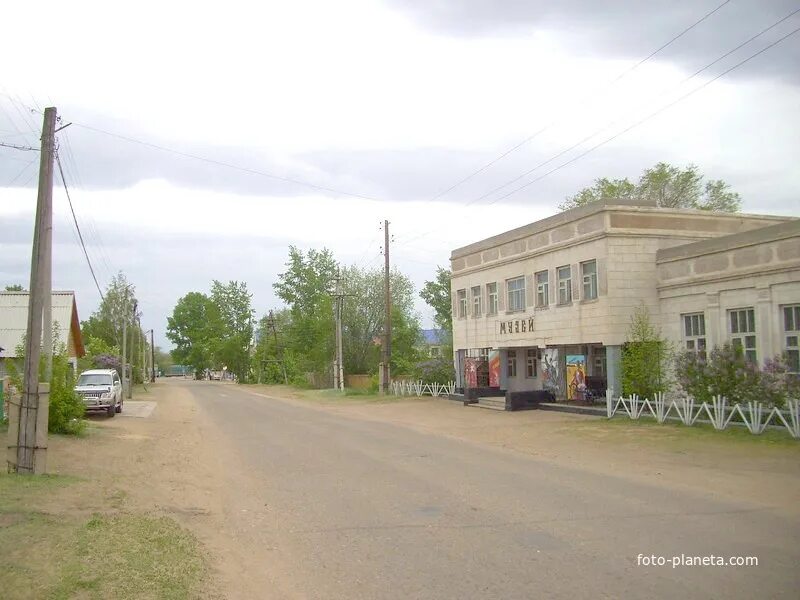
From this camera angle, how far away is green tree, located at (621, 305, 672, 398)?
24.9m

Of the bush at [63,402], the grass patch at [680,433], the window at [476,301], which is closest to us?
the grass patch at [680,433]

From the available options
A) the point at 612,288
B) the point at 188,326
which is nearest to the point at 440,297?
the point at 612,288

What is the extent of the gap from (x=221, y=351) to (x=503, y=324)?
70.8m

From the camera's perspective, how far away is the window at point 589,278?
1123 inches

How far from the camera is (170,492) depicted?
12414 mm

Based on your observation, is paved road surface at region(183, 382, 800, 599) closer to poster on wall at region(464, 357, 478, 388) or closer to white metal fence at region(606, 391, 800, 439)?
white metal fence at region(606, 391, 800, 439)

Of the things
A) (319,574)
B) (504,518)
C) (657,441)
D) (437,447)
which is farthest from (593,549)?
(657,441)

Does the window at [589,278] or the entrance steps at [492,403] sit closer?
the window at [589,278]

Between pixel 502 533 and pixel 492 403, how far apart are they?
26848 millimetres

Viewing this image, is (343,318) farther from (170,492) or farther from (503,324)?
(170,492)

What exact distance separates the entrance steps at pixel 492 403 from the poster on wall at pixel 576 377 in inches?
133

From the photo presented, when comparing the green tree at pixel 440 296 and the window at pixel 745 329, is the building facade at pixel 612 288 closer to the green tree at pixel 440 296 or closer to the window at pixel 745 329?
the window at pixel 745 329

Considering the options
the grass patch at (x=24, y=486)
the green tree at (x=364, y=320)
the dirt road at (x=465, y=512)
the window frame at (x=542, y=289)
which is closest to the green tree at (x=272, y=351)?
the green tree at (x=364, y=320)

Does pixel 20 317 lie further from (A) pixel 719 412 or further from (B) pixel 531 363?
(A) pixel 719 412
